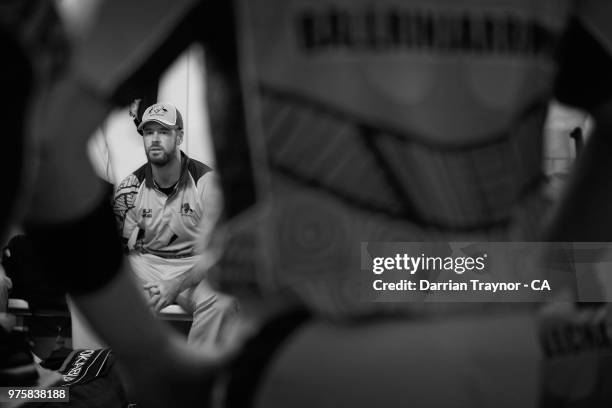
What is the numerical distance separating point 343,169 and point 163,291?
1.81m

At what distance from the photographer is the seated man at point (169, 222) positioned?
2.21m

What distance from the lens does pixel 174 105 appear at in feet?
6.44

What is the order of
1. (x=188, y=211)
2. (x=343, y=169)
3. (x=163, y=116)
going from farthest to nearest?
(x=188, y=211), (x=163, y=116), (x=343, y=169)

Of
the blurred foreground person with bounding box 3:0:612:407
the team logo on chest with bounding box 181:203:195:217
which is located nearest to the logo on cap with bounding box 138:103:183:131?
the team logo on chest with bounding box 181:203:195:217

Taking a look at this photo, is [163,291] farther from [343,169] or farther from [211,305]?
[343,169]

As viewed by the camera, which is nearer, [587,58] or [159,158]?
[587,58]

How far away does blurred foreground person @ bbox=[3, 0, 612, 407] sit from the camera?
58 centimetres

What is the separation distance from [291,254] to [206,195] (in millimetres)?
1714

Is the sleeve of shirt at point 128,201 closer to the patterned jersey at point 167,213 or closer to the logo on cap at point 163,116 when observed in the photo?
the patterned jersey at point 167,213

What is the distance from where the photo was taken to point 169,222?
2.33m

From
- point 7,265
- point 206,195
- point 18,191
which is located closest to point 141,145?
point 206,195

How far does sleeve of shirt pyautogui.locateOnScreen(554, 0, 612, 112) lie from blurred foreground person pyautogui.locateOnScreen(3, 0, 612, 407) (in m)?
0.11

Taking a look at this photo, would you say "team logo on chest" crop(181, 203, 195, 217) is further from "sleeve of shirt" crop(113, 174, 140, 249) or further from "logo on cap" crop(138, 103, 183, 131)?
"logo on cap" crop(138, 103, 183, 131)

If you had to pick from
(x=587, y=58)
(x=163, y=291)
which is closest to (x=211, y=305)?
(x=163, y=291)
